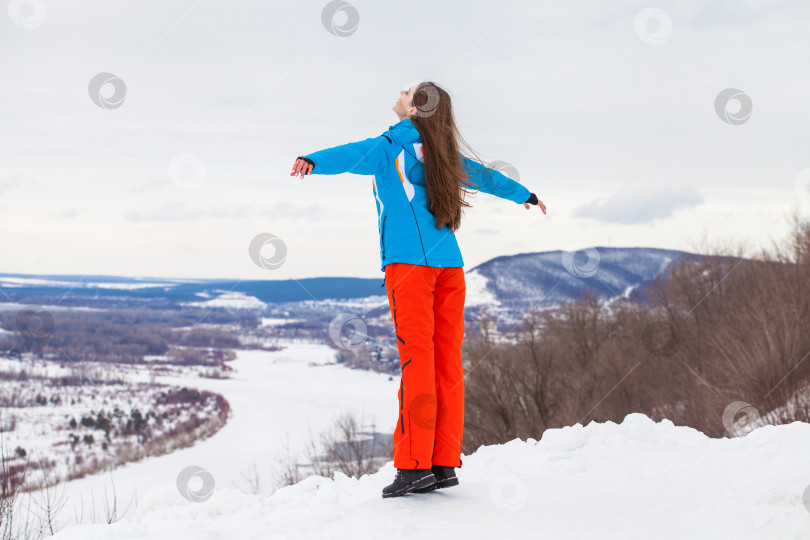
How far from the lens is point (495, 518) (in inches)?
111

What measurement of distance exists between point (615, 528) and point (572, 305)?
4261 centimetres

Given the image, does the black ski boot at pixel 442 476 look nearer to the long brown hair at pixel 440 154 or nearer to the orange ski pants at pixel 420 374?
the orange ski pants at pixel 420 374

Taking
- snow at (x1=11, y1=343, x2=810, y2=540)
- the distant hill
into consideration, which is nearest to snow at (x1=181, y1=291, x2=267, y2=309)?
the distant hill

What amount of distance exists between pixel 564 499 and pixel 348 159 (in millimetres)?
2044

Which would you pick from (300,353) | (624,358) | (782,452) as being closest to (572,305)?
(624,358)

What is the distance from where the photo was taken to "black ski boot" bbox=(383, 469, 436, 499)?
3082 mm

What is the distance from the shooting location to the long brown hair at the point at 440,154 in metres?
3.25

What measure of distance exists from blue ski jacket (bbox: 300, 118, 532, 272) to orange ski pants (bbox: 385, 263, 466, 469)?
73 millimetres

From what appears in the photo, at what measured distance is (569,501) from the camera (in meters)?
3.13

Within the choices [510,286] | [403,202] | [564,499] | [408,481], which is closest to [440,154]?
[403,202]

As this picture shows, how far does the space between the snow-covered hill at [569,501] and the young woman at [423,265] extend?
0.26 m

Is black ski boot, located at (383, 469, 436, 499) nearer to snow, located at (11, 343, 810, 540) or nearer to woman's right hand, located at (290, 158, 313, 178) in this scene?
snow, located at (11, 343, 810, 540)

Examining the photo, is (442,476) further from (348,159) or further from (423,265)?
(348,159)

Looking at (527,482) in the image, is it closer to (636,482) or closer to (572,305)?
(636,482)
